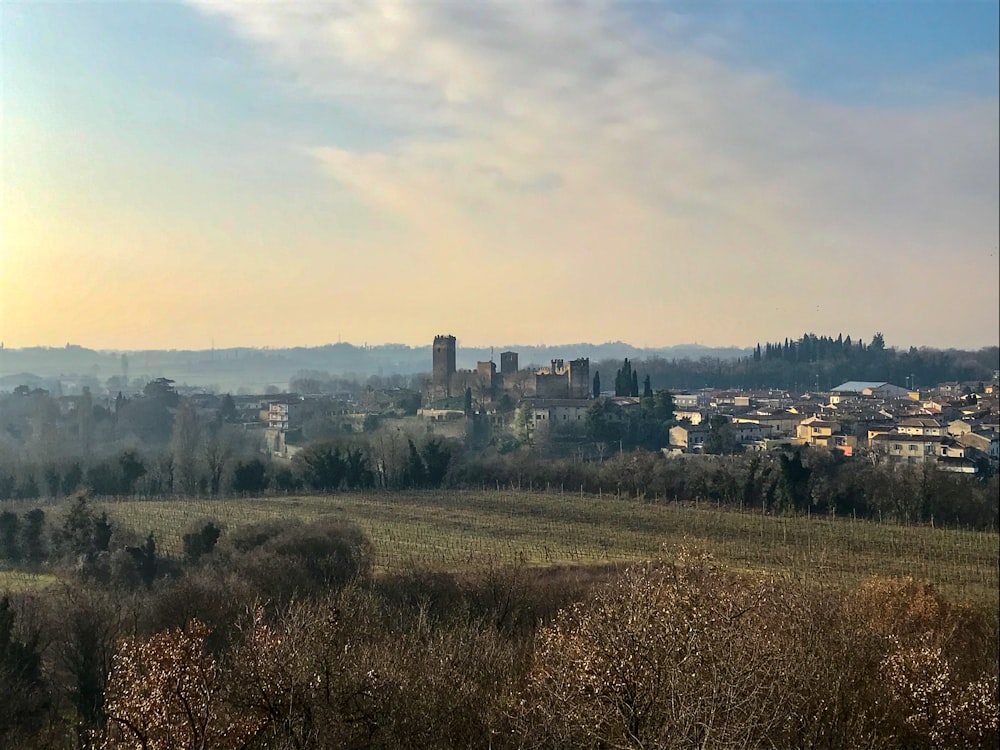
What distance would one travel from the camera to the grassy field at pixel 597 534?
650 centimetres

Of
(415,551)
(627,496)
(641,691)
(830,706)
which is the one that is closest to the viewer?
(641,691)

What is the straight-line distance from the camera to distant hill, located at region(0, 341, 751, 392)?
249 inches

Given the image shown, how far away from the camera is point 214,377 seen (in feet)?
26.6

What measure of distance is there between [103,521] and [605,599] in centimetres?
376

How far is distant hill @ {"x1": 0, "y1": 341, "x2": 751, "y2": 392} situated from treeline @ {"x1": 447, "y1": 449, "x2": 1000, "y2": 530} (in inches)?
62.0

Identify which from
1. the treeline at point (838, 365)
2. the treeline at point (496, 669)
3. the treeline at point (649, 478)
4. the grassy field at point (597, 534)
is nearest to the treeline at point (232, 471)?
the treeline at point (649, 478)

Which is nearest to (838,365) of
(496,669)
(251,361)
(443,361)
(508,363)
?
(508,363)

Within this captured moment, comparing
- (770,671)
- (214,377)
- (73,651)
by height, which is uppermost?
(214,377)

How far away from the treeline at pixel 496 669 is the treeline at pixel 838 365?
534 cm

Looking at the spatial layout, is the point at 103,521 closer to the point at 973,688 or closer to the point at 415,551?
the point at 415,551

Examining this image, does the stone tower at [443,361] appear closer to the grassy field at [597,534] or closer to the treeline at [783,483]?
the treeline at [783,483]

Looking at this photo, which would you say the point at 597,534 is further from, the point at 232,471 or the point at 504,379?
the point at 504,379

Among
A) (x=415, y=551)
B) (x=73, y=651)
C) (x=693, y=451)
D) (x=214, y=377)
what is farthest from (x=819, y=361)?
(x=73, y=651)

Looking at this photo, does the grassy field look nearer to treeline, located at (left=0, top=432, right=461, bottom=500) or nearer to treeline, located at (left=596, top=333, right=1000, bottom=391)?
treeline, located at (left=0, top=432, right=461, bottom=500)
